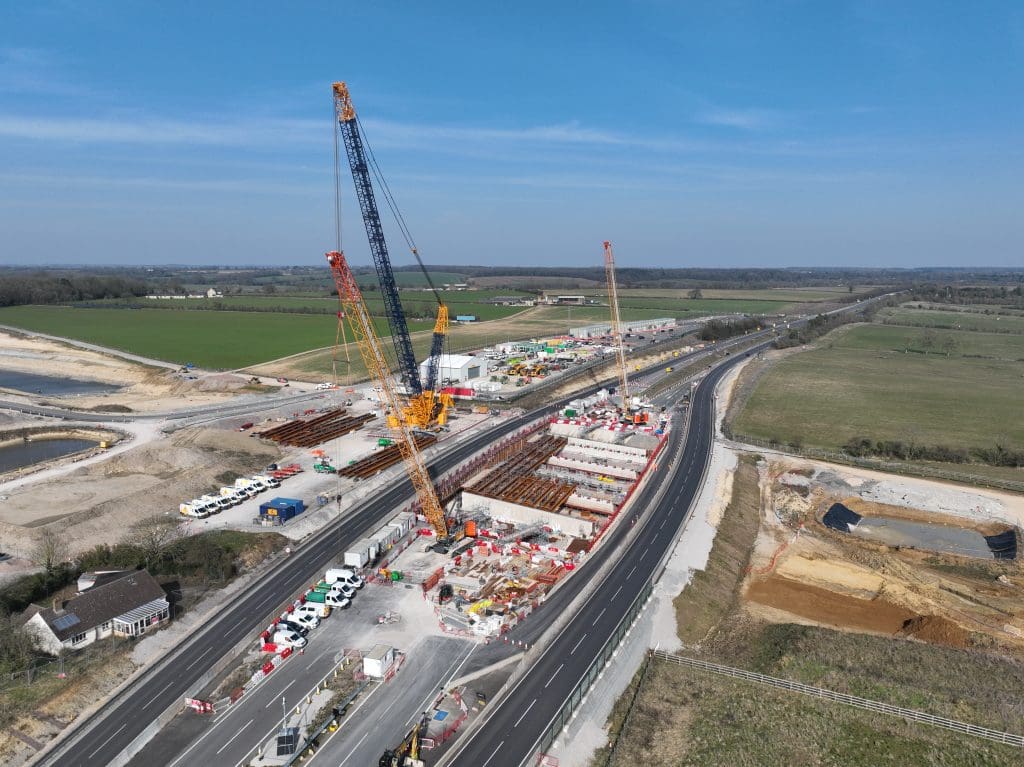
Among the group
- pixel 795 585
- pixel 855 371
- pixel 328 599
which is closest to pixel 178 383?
pixel 328 599

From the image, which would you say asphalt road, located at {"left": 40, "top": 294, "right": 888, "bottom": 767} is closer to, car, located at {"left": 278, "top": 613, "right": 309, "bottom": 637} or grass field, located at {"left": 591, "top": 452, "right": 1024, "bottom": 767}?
car, located at {"left": 278, "top": 613, "right": 309, "bottom": 637}

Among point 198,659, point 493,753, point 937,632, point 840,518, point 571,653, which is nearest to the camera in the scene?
point 493,753

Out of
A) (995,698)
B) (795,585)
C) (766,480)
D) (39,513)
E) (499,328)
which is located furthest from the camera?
(499,328)

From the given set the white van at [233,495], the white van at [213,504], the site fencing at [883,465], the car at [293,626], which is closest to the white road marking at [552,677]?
the car at [293,626]

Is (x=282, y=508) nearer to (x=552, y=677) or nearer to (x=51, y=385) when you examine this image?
(x=552, y=677)

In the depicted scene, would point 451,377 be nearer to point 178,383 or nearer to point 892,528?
point 178,383

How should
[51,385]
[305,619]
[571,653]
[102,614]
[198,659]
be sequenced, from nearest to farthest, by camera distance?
[198,659], [571,653], [102,614], [305,619], [51,385]

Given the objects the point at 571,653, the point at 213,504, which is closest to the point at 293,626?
the point at 571,653

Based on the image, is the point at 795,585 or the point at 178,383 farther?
the point at 178,383
